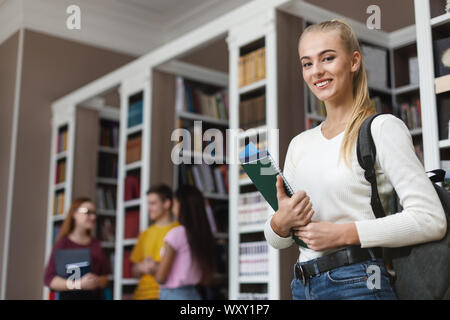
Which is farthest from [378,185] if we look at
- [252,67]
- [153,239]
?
[153,239]

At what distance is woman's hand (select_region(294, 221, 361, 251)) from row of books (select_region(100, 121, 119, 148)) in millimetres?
4927

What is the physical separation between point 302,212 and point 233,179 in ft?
7.77

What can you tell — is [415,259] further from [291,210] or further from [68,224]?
[68,224]

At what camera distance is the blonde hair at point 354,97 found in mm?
1135

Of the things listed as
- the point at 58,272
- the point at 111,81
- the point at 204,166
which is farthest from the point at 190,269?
the point at 111,81

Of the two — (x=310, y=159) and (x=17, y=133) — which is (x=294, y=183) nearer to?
(x=310, y=159)

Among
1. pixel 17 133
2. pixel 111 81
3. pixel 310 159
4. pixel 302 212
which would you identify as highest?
pixel 111 81

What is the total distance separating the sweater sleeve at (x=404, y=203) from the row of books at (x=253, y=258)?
7.07 ft

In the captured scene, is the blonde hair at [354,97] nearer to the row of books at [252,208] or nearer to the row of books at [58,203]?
the row of books at [252,208]

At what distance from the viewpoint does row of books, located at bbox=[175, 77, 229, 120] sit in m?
4.61

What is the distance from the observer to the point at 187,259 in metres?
3.49

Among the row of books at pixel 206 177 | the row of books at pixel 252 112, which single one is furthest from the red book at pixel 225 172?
the row of books at pixel 252 112
